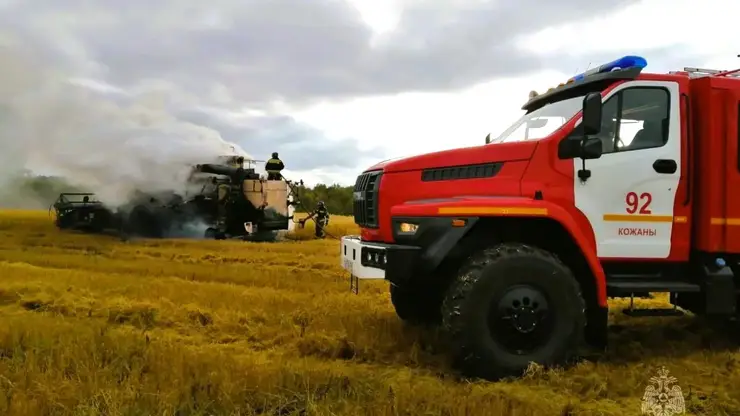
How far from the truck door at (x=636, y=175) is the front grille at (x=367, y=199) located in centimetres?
190

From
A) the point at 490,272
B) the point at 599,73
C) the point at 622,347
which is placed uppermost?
the point at 599,73

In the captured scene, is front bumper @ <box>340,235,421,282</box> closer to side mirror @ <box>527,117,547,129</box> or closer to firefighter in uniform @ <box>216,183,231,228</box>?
side mirror @ <box>527,117,547,129</box>

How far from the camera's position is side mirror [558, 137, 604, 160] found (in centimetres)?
535

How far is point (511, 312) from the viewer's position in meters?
5.11

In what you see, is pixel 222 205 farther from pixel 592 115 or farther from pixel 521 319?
pixel 592 115

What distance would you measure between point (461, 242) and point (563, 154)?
3.83 feet

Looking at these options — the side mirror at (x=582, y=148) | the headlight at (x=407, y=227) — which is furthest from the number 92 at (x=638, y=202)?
the headlight at (x=407, y=227)

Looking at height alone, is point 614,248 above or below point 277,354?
above

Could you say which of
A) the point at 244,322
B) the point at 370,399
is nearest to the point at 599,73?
the point at 370,399

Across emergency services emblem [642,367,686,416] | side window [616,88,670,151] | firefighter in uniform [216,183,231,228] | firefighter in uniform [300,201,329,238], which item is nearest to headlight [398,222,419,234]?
side window [616,88,670,151]

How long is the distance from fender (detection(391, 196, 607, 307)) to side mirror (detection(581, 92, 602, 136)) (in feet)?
2.28

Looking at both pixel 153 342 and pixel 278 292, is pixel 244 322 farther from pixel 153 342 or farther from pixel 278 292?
pixel 278 292

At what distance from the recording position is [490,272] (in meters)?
5.07

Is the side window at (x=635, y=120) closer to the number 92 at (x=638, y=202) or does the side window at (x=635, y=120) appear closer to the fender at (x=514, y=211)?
the number 92 at (x=638, y=202)
